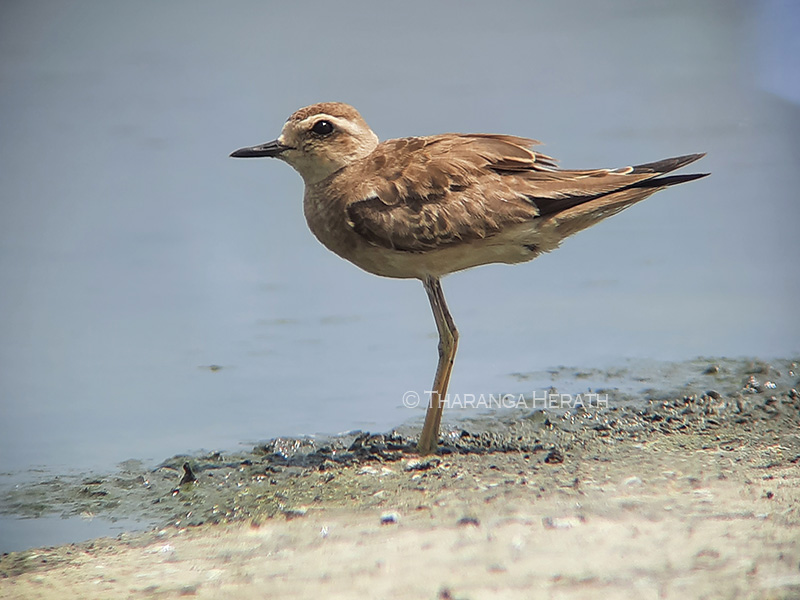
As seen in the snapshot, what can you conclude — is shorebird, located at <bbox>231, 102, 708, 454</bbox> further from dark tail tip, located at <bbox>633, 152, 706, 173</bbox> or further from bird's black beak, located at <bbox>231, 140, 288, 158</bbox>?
bird's black beak, located at <bbox>231, 140, 288, 158</bbox>

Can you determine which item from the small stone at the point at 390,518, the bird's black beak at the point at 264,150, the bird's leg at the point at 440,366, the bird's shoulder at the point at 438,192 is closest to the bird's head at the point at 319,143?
the bird's black beak at the point at 264,150

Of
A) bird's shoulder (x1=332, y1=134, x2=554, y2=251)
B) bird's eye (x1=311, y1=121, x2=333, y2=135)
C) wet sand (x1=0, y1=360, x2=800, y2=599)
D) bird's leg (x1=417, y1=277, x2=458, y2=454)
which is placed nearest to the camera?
wet sand (x1=0, y1=360, x2=800, y2=599)

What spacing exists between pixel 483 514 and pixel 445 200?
218 centimetres

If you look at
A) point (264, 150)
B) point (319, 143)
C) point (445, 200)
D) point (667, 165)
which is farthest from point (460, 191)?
point (264, 150)

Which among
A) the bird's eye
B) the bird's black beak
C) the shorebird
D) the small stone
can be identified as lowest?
the small stone

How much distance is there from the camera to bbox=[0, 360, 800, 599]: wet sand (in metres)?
4.29

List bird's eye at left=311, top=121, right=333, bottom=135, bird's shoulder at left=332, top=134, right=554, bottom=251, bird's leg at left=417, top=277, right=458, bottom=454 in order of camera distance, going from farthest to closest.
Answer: bird's eye at left=311, top=121, right=333, bottom=135
bird's leg at left=417, top=277, right=458, bottom=454
bird's shoulder at left=332, top=134, right=554, bottom=251

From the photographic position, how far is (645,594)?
402 cm

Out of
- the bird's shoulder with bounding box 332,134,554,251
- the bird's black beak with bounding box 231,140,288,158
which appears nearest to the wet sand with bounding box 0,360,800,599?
the bird's shoulder with bounding box 332,134,554,251

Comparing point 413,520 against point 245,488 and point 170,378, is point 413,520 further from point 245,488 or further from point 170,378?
point 170,378

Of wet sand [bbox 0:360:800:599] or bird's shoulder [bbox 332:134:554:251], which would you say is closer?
wet sand [bbox 0:360:800:599]

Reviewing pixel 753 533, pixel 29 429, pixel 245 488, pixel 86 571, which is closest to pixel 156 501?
pixel 245 488

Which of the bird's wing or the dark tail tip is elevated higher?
the dark tail tip

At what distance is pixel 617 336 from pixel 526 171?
3021 millimetres
